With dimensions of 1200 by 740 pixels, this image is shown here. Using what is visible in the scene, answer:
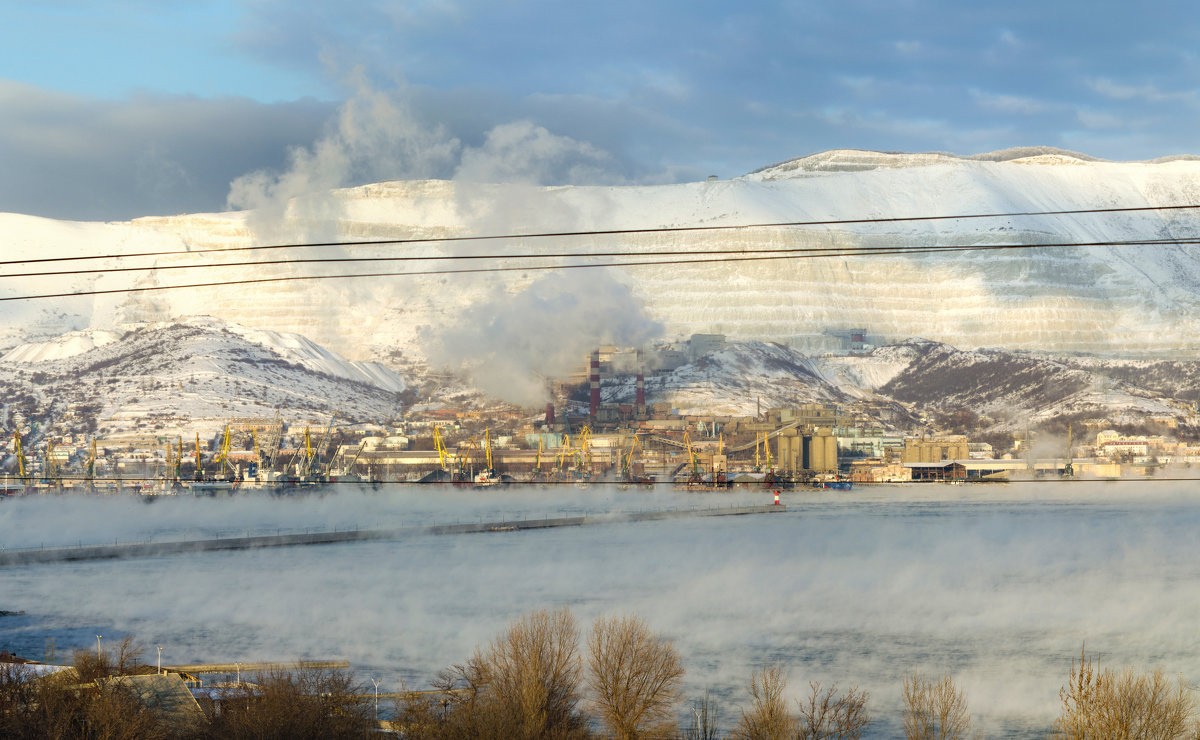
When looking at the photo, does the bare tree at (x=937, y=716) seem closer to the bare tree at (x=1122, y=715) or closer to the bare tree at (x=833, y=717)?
the bare tree at (x=833, y=717)

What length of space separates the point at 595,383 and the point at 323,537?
2842 centimetres

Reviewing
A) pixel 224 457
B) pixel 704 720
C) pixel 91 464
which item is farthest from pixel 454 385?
pixel 704 720

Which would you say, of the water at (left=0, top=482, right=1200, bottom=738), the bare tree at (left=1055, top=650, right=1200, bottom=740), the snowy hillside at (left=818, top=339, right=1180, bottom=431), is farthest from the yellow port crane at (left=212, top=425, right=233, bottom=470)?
the bare tree at (left=1055, top=650, right=1200, bottom=740)

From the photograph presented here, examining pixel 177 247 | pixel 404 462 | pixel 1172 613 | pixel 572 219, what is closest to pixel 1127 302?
pixel 572 219

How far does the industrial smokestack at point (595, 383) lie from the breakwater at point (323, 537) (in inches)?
659

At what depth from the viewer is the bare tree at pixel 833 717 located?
12.9 m

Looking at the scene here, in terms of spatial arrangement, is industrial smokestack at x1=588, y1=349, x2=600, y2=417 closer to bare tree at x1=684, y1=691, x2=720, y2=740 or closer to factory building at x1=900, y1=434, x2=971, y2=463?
factory building at x1=900, y1=434, x2=971, y2=463

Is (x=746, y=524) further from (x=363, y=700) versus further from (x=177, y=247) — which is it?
(x=177, y=247)

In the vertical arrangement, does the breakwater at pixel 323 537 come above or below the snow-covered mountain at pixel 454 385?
below

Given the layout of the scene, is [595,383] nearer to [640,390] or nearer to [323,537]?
[640,390]

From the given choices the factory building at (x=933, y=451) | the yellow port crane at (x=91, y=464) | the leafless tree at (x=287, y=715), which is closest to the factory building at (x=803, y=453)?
the factory building at (x=933, y=451)

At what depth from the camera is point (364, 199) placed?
12012 centimetres

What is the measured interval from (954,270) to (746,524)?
62.2 meters

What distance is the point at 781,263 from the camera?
97.8 metres
